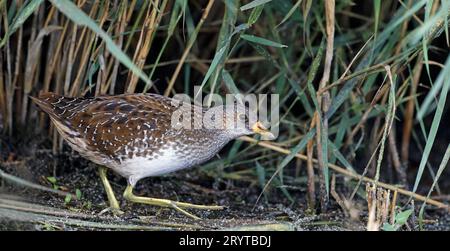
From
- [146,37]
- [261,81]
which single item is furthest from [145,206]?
[261,81]

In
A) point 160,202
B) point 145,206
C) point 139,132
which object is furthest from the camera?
point 145,206

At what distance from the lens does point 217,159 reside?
6031mm

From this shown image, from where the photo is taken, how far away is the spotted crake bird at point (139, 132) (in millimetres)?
4906

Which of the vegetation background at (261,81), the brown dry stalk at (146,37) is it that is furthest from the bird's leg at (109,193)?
the brown dry stalk at (146,37)

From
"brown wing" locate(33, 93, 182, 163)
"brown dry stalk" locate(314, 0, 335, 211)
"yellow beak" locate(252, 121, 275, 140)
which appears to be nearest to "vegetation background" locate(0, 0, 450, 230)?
"brown dry stalk" locate(314, 0, 335, 211)

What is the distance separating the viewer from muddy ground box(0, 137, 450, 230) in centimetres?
436

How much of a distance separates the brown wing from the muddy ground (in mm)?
363

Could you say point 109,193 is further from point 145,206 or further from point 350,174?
point 350,174

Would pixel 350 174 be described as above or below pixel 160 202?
above

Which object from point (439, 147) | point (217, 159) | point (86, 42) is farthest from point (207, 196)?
point (439, 147)

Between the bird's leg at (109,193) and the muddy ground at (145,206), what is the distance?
0.21 feet

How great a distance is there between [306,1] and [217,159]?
1.54 metres

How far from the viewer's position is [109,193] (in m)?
5.09

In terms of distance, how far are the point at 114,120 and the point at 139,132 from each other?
0.18 m
